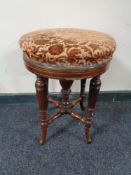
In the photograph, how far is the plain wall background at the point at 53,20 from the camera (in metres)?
1.04

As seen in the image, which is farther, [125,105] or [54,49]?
[125,105]

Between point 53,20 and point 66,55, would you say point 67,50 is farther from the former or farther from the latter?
point 53,20

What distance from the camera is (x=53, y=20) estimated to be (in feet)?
3.53

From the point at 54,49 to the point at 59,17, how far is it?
0.43m

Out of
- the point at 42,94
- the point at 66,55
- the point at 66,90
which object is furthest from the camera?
the point at 66,90

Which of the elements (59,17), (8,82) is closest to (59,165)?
(8,82)

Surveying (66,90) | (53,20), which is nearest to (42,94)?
(66,90)

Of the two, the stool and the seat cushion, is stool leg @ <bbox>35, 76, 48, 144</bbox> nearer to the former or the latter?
the stool

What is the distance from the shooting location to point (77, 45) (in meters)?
0.71

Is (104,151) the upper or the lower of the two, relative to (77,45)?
lower

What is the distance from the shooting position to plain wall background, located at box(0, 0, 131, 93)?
104 cm

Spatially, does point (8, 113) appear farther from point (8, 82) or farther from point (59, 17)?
point (59, 17)

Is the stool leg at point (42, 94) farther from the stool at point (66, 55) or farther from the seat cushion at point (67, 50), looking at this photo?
the seat cushion at point (67, 50)

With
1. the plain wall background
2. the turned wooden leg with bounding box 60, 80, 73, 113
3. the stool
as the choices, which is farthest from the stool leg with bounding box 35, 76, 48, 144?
the plain wall background
